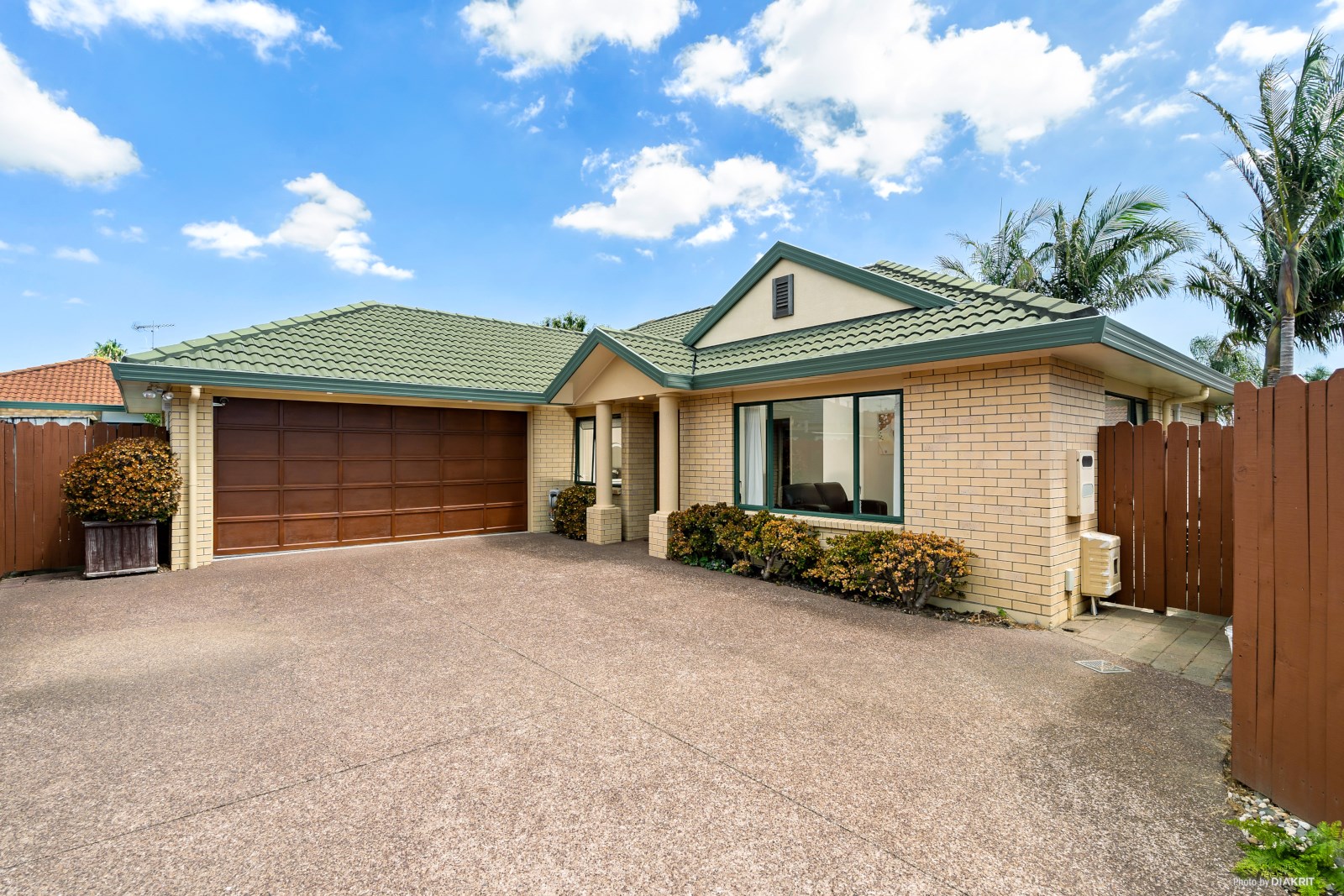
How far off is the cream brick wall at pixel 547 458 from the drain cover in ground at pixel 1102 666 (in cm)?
1032

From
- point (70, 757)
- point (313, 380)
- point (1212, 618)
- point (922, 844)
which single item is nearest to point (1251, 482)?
point (922, 844)

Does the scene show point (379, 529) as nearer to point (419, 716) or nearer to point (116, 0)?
point (419, 716)

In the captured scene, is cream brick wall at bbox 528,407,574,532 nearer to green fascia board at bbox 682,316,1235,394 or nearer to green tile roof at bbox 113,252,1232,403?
green tile roof at bbox 113,252,1232,403

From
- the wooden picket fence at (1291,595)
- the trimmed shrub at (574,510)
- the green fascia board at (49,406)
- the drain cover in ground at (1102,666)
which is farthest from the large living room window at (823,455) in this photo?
the green fascia board at (49,406)

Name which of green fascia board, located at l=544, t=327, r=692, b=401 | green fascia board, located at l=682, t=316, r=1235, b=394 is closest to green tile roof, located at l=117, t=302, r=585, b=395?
green fascia board, located at l=544, t=327, r=692, b=401

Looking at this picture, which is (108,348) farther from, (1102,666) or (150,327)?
(1102,666)

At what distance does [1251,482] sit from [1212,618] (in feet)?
16.8

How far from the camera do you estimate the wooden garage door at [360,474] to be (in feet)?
33.3

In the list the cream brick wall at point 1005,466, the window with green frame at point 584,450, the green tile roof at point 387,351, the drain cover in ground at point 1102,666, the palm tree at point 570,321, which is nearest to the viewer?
the drain cover in ground at point 1102,666

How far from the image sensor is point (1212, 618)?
6.72m

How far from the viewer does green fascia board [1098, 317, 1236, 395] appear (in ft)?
18.8

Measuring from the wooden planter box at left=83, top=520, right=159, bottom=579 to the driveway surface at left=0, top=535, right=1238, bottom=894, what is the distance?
1980 millimetres

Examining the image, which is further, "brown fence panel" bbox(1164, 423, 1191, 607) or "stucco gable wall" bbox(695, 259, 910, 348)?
"stucco gable wall" bbox(695, 259, 910, 348)

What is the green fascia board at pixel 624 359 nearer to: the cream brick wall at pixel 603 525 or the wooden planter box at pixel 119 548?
the cream brick wall at pixel 603 525
